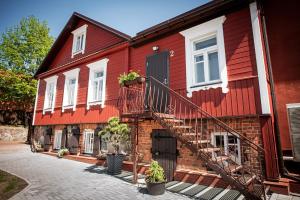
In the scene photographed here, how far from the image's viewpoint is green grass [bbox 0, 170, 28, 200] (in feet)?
16.9

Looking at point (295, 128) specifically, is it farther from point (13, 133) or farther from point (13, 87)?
point (13, 133)

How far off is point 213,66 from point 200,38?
4.15ft

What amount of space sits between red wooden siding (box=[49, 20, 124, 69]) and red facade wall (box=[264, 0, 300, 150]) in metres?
6.87

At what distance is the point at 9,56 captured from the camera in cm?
2081

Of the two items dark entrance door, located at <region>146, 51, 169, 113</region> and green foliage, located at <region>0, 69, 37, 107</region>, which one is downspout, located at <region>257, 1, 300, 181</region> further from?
green foliage, located at <region>0, 69, 37, 107</region>

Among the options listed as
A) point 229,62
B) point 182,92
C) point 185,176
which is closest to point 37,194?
point 185,176

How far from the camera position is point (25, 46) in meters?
21.7

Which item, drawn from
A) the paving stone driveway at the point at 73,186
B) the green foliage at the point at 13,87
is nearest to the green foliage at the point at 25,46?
the green foliage at the point at 13,87

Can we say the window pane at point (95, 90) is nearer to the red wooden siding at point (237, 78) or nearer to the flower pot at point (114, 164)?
the flower pot at point (114, 164)

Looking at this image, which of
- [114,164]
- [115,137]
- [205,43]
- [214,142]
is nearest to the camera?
[214,142]

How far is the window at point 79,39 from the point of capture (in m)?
12.7

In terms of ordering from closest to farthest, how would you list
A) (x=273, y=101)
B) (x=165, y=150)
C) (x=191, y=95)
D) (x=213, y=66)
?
(x=273, y=101)
(x=213, y=66)
(x=191, y=95)
(x=165, y=150)

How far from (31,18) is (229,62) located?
83.2 feet

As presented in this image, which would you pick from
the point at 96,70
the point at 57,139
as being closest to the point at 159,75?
the point at 96,70
